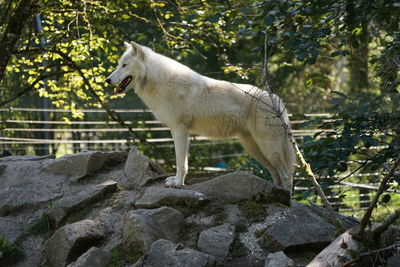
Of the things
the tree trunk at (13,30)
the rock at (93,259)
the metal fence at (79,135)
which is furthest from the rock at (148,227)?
the metal fence at (79,135)

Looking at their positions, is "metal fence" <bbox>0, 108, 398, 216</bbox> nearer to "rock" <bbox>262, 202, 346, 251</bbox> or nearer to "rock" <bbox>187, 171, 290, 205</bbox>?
"rock" <bbox>187, 171, 290, 205</bbox>

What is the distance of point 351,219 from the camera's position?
4.50 meters

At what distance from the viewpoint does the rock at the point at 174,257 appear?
3541mm

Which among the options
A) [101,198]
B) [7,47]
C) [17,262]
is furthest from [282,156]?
[7,47]

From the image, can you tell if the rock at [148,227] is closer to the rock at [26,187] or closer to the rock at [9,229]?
the rock at [9,229]

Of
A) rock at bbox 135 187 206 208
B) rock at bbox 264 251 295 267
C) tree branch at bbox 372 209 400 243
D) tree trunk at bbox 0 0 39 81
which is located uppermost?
tree trunk at bbox 0 0 39 81

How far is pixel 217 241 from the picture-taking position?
3.95 metres

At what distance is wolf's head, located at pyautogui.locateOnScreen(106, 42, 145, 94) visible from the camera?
537 cm

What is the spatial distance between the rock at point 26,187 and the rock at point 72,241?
0.84 m

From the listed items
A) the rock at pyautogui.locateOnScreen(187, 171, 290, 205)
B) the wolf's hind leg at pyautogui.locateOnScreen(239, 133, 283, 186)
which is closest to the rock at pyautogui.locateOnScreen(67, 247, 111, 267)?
the rock at pyautogui.locateOnScreen(187, 171, 290, 205)

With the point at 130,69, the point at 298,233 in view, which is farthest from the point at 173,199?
the point at 130,69

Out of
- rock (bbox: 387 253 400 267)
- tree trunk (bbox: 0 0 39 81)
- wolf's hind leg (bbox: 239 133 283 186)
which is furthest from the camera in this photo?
tree trunk (bbox: 0 0 39 81)

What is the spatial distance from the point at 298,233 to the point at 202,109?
190cm

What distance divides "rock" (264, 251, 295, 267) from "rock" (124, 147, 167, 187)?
2.06 metres
